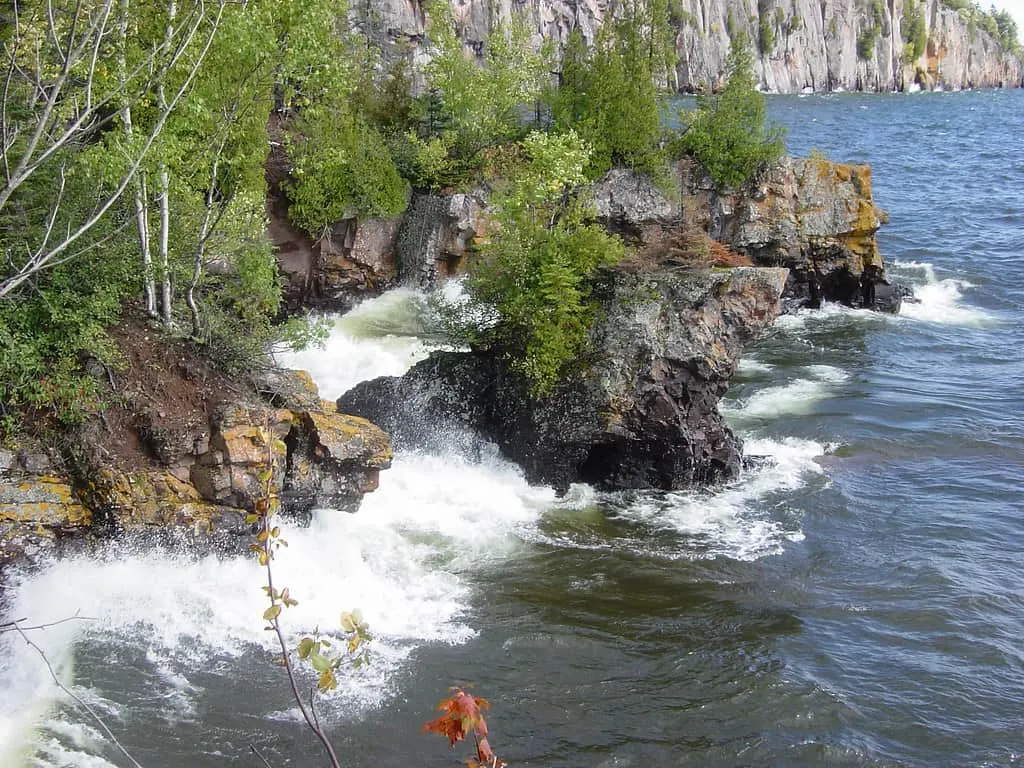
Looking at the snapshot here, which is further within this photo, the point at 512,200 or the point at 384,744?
the point at 512,200

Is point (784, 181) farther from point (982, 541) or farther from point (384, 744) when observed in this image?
point (384, 744)

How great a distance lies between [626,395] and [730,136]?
449 inches

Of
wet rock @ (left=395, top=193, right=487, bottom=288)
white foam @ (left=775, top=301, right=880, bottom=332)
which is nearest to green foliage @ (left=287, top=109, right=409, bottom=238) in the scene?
wet rock @ (left=395, top=193, right=487, bottom=288)

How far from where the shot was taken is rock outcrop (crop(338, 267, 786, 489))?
18328 mm

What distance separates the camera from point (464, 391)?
19.7 m

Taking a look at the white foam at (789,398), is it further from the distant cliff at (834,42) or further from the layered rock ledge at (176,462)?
the distant cliff at (834,42)

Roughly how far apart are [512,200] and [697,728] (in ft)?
34.7

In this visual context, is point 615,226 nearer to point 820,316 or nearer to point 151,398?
point 820,316

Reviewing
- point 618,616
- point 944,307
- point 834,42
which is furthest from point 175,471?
point 834,42

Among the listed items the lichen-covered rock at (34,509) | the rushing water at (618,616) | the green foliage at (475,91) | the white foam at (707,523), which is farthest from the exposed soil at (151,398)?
the green foliage at (475,91)

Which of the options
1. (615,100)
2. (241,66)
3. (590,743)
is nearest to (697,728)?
(590,743)

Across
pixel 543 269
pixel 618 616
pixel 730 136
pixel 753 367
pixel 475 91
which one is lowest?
pixel 618 616

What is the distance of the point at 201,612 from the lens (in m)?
13.3

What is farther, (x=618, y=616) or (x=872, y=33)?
(x=872, y=33)
